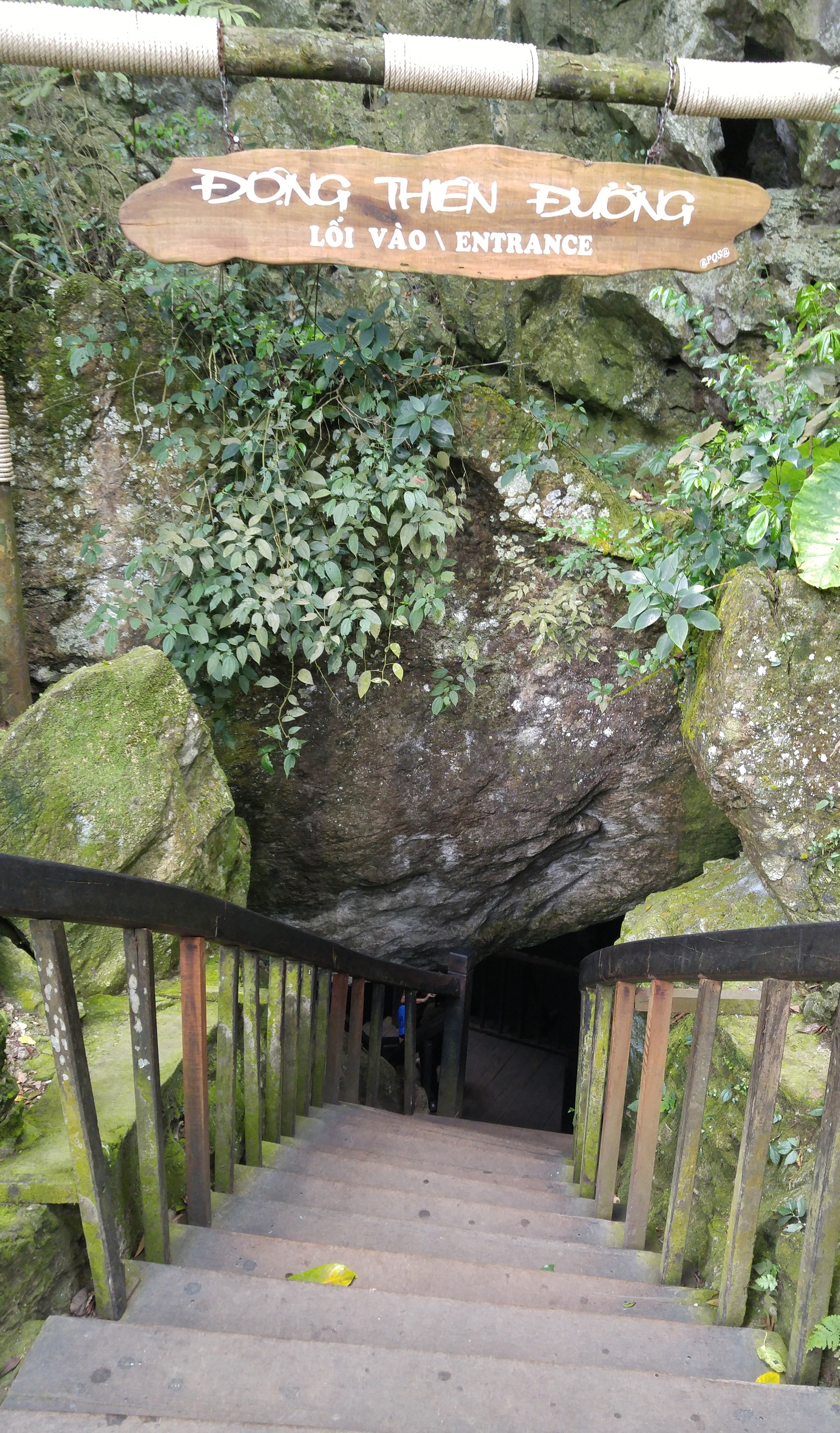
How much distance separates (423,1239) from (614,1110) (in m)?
0.62

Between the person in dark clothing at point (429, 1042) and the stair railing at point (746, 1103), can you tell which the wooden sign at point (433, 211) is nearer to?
the stair railing at point (746, 1103)

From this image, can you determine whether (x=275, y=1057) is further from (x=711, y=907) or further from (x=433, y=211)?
(x=433, y=211)

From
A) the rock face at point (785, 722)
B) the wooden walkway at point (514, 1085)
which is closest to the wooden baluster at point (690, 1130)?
the rock face at point (785, 722)

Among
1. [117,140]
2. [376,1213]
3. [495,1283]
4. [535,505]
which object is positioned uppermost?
[117,140]

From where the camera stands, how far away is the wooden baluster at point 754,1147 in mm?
1361

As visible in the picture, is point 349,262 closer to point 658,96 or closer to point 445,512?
point 658,96

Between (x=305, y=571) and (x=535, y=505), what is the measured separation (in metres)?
1.12

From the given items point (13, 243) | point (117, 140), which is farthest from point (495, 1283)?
point (117, 140)

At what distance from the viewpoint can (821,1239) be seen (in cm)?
126

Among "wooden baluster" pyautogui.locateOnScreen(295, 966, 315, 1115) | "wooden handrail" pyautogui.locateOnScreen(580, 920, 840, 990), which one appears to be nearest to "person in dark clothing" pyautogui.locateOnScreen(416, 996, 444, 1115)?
"wooden baluster" pyautogui.locateOnScreen(295, 966, 315, 1115)

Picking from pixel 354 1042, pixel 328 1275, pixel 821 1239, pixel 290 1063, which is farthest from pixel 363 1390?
pixel 354 1042

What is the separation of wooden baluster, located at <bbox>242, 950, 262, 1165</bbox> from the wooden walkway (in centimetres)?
483

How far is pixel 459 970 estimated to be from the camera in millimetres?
5238

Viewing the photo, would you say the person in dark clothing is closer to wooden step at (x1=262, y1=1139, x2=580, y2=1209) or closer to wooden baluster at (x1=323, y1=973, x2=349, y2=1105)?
wooden baluster at (x1=323, y1=973, x2=349, y2=1105)
